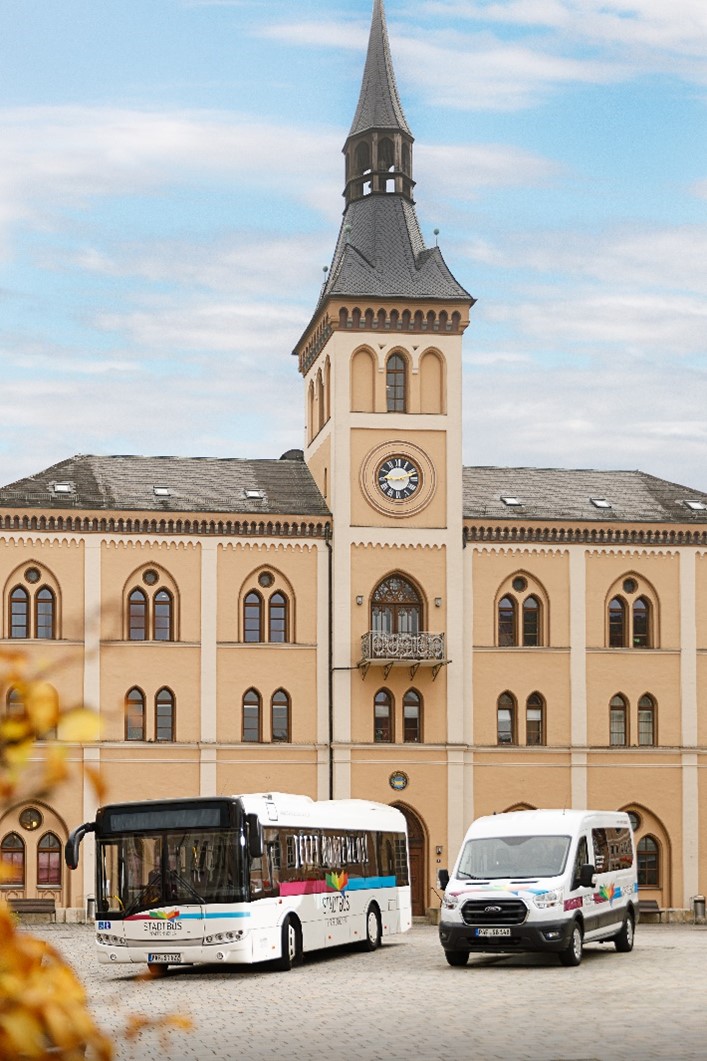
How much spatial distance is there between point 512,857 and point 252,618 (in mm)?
23584

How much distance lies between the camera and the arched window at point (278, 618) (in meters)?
49.8

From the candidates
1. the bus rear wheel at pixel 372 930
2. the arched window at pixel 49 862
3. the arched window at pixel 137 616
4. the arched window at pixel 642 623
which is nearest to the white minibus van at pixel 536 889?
the bus rear wheel at pixel 372 930

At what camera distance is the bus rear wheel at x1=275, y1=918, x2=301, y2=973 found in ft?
86.5

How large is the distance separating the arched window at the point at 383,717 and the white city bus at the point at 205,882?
20.7 meters

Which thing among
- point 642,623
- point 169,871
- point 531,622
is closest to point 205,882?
point 169,871

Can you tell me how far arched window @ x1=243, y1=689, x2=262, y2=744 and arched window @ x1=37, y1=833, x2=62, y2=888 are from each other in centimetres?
596

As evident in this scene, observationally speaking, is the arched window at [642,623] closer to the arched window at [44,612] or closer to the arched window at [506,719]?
the arched window at [506,719]

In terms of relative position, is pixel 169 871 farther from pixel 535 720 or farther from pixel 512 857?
pixel 535 720

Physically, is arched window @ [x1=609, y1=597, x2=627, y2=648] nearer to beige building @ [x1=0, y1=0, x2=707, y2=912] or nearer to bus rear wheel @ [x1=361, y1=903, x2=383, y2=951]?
beige building @ [x1=0, y1=0, x2=707, y2=912]

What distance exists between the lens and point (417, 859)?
48688 mm

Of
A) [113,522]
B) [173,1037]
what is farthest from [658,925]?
[173,1037]

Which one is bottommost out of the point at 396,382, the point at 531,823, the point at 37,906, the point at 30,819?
the point at 37,906

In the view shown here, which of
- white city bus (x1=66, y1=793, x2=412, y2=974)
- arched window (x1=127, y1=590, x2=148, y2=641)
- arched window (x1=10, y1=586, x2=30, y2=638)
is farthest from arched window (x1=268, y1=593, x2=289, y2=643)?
white city bus (x1=66, y1=793, x2=412, y2=974)

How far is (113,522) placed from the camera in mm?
48688
